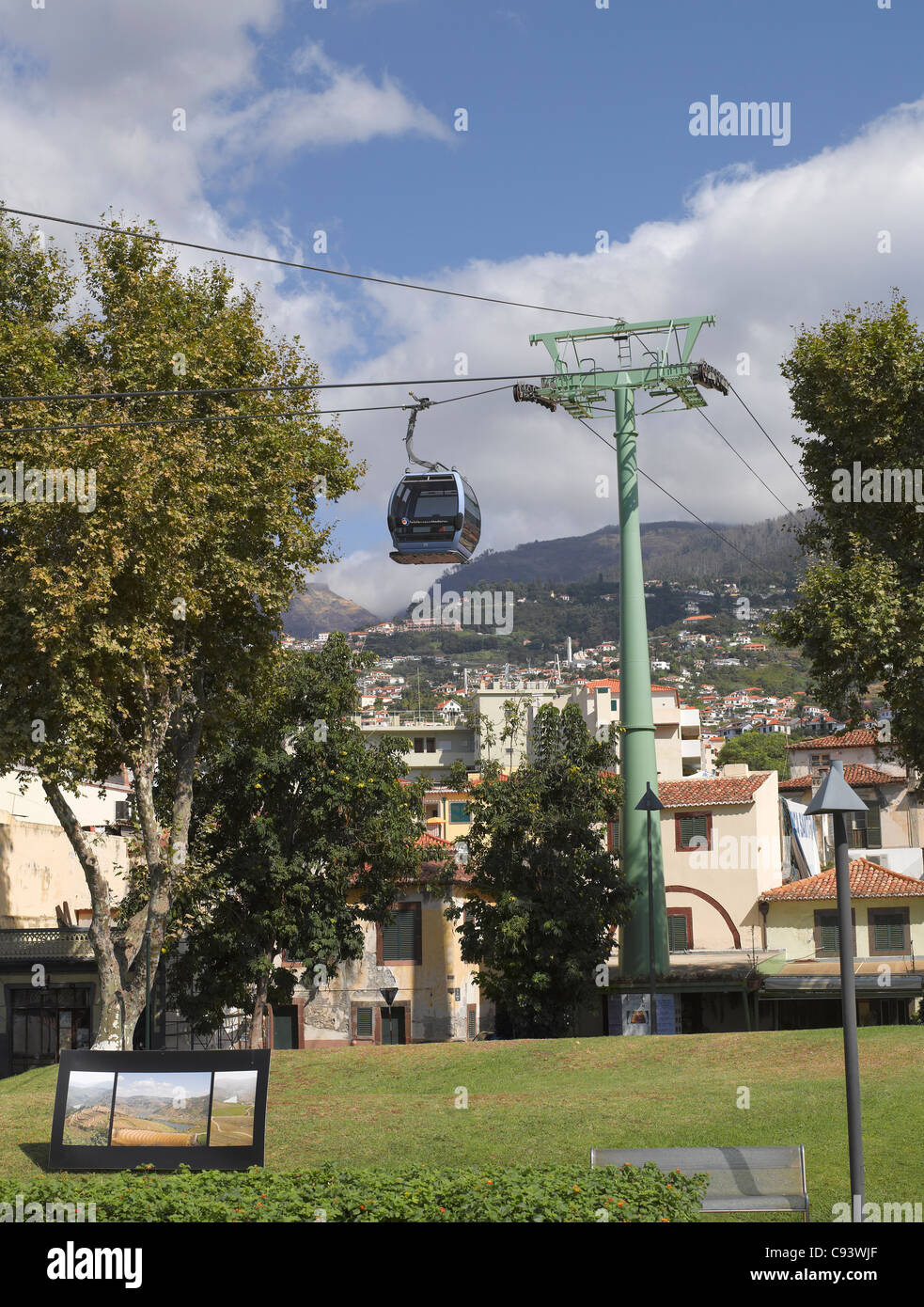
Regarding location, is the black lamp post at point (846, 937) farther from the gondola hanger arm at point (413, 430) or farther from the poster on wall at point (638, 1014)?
the poster on wall at point (638, 1014)

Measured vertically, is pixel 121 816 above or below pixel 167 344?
below

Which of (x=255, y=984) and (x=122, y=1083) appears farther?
(x=255, y=984)

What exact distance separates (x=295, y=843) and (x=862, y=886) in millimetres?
19632

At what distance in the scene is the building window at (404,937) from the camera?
4328 centimetres

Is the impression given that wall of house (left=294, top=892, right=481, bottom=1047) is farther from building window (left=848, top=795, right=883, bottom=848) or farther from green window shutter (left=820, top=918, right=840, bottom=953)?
building window (left=848, top=795, right=883, bottom=848)

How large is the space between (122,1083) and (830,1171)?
963 cm

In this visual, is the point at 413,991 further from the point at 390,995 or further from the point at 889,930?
the point at 889,930

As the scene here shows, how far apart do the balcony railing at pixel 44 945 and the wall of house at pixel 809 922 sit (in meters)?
22.3

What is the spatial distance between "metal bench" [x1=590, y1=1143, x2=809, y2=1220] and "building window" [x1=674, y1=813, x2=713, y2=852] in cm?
3437

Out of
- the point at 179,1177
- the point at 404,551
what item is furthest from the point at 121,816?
the point at 179,1177

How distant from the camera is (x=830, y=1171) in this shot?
17203 millimetres

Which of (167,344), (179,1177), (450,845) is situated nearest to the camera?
(179,1177)

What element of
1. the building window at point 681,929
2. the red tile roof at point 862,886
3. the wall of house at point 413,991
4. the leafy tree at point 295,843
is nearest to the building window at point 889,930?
the red tile roof at point 862,886
